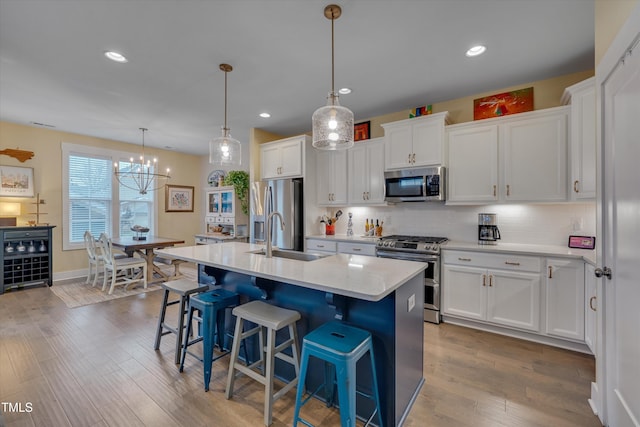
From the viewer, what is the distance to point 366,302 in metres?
1.73

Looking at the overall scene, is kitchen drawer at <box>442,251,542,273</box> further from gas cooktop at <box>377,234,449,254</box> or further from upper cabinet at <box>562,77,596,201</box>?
upper cabinet at <box>562,77,596,201</box>

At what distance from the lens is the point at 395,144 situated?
3.68m

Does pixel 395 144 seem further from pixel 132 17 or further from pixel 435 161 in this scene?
pixel 132 17

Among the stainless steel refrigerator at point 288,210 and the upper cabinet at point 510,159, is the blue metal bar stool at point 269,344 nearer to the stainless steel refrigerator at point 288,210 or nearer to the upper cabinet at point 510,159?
the stainless steel refrigerator at point 288,210

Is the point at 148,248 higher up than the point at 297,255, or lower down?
lower down

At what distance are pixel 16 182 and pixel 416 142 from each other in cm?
632

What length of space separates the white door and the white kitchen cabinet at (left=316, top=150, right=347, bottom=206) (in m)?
2.91

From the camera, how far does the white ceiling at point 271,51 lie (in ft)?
6.58

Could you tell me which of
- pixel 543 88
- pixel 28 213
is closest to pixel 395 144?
pixel 543 88

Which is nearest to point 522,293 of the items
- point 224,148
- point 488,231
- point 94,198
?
point 488,231

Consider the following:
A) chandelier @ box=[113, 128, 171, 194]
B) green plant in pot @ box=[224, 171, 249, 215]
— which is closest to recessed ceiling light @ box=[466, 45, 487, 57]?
green plant in pot @ box=[224, 171, 249, 215]

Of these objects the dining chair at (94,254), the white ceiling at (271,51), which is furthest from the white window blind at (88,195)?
the white ceiling at (271,51)

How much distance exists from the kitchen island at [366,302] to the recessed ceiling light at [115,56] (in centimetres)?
198

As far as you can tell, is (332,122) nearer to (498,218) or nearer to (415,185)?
(415,185)
